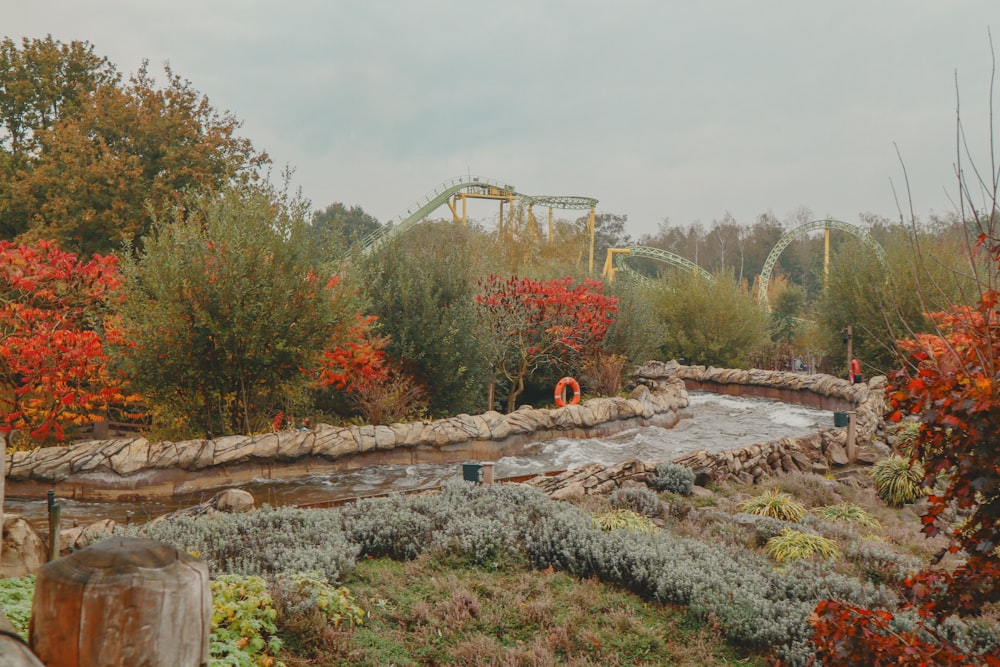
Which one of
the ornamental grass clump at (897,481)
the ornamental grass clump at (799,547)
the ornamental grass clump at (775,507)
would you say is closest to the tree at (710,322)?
the ornamental grass clump at (897,481)

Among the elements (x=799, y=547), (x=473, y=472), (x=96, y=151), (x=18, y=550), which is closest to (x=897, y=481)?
(x=799, y=547)

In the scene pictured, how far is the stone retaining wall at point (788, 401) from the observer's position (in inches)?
333

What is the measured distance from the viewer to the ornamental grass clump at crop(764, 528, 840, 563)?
5.03 m

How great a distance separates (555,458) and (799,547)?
5406 mm

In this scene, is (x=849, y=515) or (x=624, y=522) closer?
(x=624, y=522)

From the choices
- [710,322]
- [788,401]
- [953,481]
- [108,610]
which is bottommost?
[788,401]

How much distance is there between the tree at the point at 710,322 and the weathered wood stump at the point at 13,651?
2073 cm

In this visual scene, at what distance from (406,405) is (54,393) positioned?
4803 millimetres

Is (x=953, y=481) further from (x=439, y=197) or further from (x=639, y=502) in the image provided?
(x=439, y=197)

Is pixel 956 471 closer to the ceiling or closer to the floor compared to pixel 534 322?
closer to the floor

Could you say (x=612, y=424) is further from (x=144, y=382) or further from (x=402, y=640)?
(x=402, y=640)

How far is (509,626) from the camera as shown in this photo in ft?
12.4

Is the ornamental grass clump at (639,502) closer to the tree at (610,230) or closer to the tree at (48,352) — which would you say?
the tree at (48,352)

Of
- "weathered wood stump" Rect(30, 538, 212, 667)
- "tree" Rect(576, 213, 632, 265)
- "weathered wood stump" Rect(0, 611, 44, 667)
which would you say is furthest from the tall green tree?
"tree" Rect(576, 213, 632, 265)
